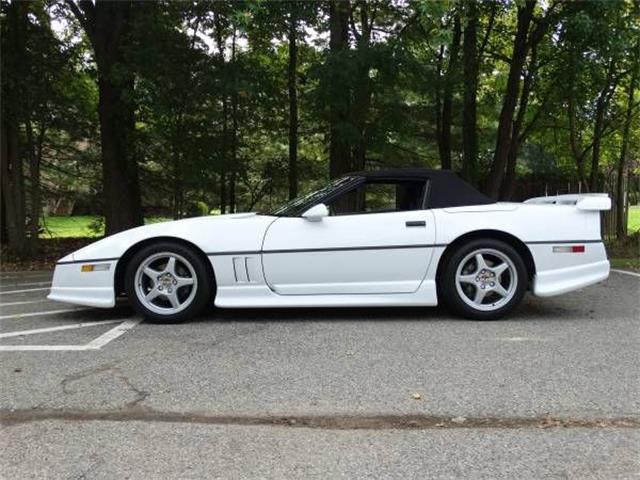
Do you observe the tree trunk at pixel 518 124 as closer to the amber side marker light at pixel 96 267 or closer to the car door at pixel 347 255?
the car door at pixel 347 255

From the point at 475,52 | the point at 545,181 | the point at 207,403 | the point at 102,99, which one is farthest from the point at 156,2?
the point at 545,181

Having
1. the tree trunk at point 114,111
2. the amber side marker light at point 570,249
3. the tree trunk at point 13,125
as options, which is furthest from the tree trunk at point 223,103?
the amber side marker light at point 570,249

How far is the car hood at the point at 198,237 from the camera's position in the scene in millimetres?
5410

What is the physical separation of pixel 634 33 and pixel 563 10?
118cm

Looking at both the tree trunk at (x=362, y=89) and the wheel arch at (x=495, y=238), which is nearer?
the wheel arch at (x=495, y=238)

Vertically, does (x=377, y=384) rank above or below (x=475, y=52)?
Answer: below

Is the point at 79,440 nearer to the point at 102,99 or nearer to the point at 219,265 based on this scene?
the point at 219,265

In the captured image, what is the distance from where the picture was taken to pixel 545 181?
54.8 ft

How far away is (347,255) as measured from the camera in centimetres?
543

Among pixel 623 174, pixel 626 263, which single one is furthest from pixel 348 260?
pixel 623 174

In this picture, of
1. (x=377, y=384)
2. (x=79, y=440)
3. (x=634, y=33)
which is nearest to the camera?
(x=79, y=440)

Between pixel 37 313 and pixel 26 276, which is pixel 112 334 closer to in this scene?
pixel 37 313

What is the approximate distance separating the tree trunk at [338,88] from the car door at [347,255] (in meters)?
4.22

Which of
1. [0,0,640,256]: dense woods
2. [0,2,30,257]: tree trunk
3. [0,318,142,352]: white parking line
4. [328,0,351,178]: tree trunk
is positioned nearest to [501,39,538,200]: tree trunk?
[0,0,640,256]: dense woods
